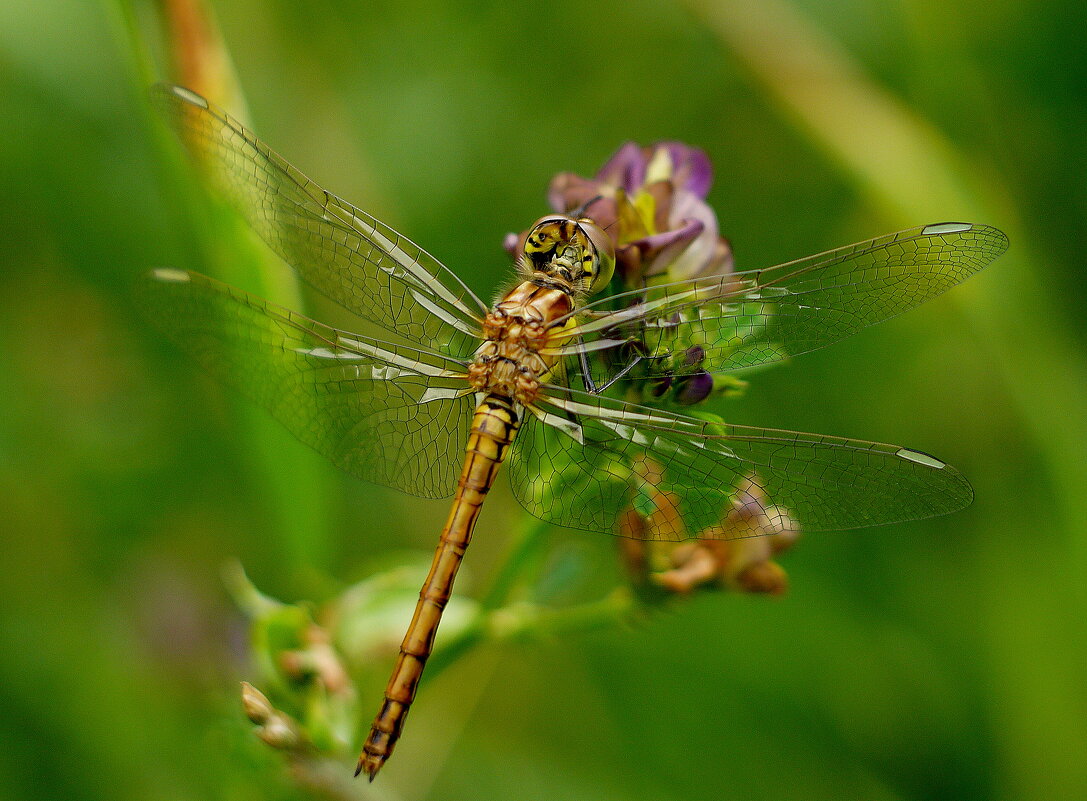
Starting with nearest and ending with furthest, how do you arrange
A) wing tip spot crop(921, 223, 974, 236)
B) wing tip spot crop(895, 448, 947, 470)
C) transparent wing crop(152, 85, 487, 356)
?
1. wing tip spot crop(895, 448, 947, 470)
2. wing tip spot crop(921, 223, 974, 236)
3. transparent wing crop(152, 85, 487, 356)

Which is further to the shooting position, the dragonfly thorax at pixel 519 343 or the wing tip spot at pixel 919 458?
the dragonfly thorax at pixel 519 343

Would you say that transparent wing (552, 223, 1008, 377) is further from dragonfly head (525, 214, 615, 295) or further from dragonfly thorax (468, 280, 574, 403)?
dragonfly thorax (468, 280, 574, 403)

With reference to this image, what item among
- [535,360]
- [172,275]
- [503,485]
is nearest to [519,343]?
[535,360]

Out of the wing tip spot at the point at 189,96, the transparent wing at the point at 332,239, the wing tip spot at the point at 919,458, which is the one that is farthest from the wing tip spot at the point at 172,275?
the wing tip spot at the point at 919,458

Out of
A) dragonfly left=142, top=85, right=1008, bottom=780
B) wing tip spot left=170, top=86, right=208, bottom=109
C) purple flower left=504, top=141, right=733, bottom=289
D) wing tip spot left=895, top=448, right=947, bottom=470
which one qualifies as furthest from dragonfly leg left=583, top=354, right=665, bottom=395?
wing tip spot left=170, top=86, right=208, bottom=109

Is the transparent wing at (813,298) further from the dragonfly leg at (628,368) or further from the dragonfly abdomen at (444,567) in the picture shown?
the dragonfly abdomen at (444,567)

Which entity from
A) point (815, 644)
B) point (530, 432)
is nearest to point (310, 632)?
point (530, 432)

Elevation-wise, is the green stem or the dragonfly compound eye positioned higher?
the dragonfly compound eye
